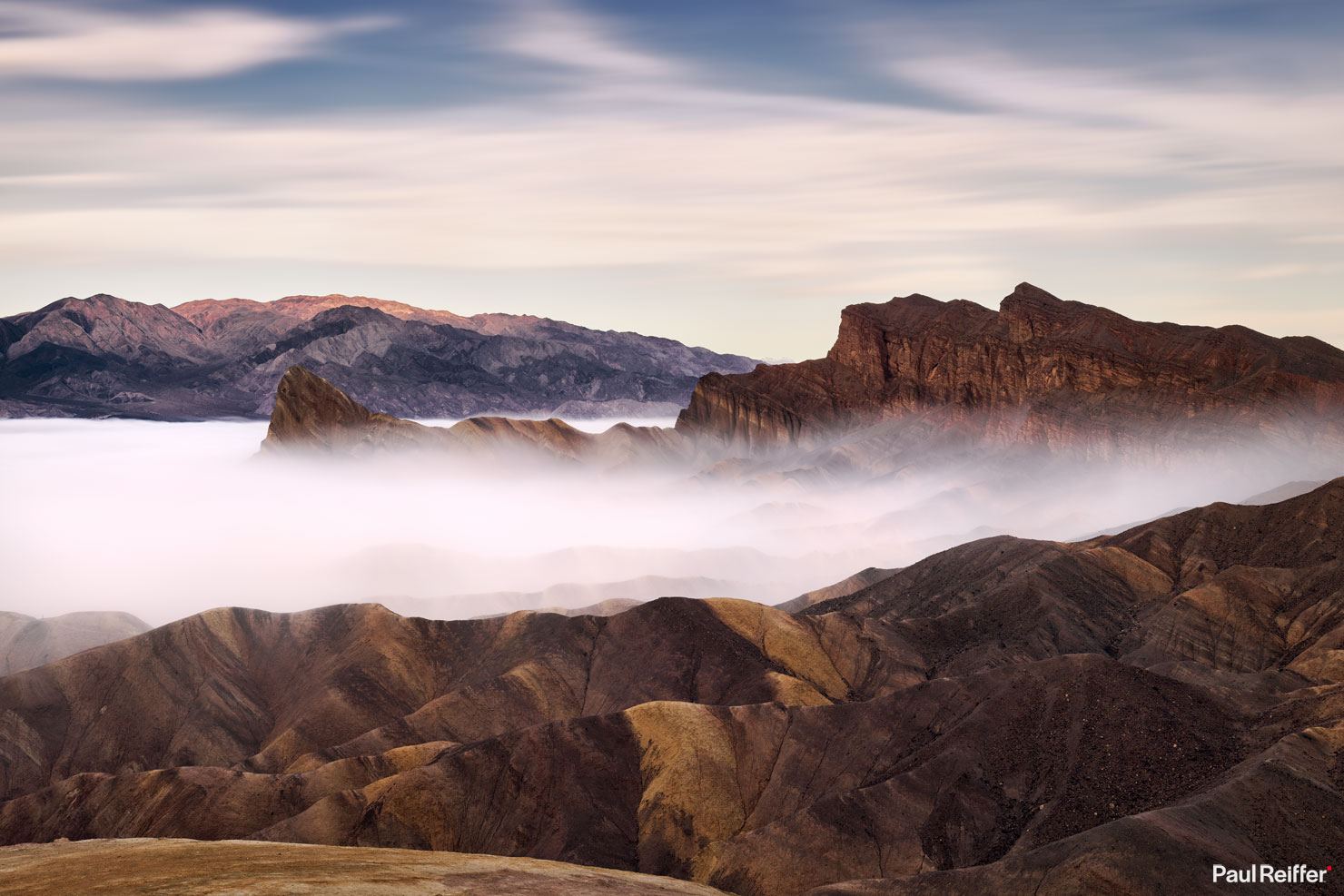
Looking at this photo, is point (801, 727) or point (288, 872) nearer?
point (288, 872)

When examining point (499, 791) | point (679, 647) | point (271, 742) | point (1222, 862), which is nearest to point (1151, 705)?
point (1222, 862)

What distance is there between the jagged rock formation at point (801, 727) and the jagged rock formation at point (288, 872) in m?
17.2

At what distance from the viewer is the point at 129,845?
267 feet

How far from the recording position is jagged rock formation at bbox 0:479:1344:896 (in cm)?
8894

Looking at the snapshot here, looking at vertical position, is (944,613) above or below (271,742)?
above

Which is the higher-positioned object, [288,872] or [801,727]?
[288,872]

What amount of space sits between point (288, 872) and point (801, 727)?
57.8 meters

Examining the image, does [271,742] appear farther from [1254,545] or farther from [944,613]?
[1254,545]

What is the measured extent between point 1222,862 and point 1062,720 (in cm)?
3029

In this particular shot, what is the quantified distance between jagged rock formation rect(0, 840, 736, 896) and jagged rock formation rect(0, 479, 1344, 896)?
17189 mm

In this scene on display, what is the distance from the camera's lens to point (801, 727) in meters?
118

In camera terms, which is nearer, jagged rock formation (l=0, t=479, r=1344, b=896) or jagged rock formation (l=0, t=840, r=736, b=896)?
jagged rock formation (l=0, t=840, r=736, b=896)

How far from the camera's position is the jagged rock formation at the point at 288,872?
66250 millimetres

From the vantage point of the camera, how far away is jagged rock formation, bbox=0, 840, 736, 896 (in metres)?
66.2
